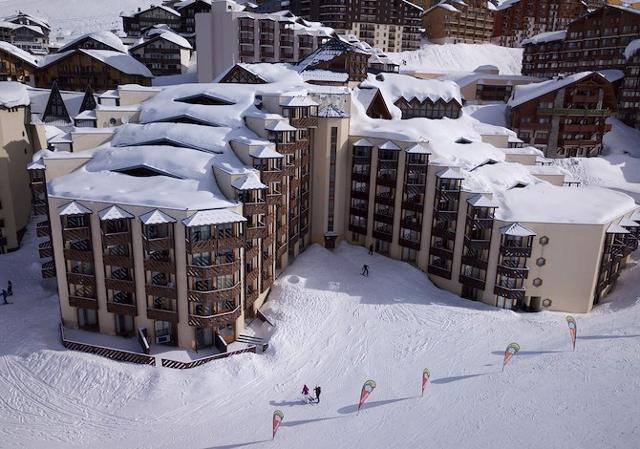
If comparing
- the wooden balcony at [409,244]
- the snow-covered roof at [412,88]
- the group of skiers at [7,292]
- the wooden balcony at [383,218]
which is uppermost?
the snow-covered roof at [412,88]

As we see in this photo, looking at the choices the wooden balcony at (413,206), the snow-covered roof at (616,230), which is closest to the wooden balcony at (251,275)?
the wooden balcony at (413,206)

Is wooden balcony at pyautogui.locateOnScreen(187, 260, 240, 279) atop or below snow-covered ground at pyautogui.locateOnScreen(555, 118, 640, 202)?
below

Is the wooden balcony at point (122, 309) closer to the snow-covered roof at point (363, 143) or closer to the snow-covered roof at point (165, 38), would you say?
the snow-covered roof at point (363, 143)

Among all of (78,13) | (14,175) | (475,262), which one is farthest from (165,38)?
(78,13)

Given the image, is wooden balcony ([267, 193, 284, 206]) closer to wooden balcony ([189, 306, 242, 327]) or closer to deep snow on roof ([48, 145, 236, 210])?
deep snow on roof ([48, 145, 236, 210])

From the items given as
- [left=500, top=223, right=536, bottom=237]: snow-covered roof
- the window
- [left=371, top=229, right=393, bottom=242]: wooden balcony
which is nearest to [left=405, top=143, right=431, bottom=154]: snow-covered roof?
the window

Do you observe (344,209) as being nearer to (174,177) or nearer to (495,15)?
(174,177)

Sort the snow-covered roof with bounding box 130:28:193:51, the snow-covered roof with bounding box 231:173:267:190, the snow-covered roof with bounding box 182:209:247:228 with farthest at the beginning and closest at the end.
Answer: the snow-covered roof with bounding box 130:28:193:51, the snow-covered roof with bounding box 231:173:267:190, the snow-covered roof with bounding box 182:209:247:228

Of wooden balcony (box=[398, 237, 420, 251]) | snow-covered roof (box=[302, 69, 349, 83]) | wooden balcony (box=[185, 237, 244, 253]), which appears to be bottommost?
wooden balcony (box=[398, 237, 420, 251])
